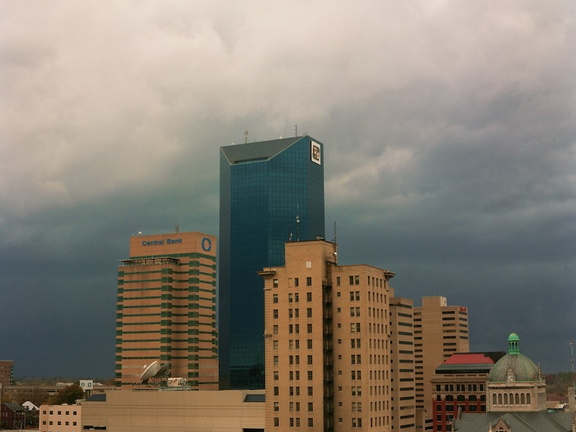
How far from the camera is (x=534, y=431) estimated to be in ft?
656

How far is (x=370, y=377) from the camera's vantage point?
650 ft

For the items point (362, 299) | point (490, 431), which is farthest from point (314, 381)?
point (490, 431)

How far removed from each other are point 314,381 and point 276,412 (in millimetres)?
13327

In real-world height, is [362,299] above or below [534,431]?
above

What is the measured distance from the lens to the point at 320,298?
649ft

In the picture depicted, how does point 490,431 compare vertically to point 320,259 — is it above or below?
below

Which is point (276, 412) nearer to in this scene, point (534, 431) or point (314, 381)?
point (314, 381)

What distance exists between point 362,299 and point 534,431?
175ft

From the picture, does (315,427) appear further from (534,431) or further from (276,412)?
(534,431)

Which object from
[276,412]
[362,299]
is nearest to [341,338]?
[362,299]

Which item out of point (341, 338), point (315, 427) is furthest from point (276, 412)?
point (341, 338)

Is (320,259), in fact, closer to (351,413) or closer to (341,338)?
(341,338)

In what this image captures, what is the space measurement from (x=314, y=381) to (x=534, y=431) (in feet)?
184

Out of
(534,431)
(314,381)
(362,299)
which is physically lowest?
(534,431)
